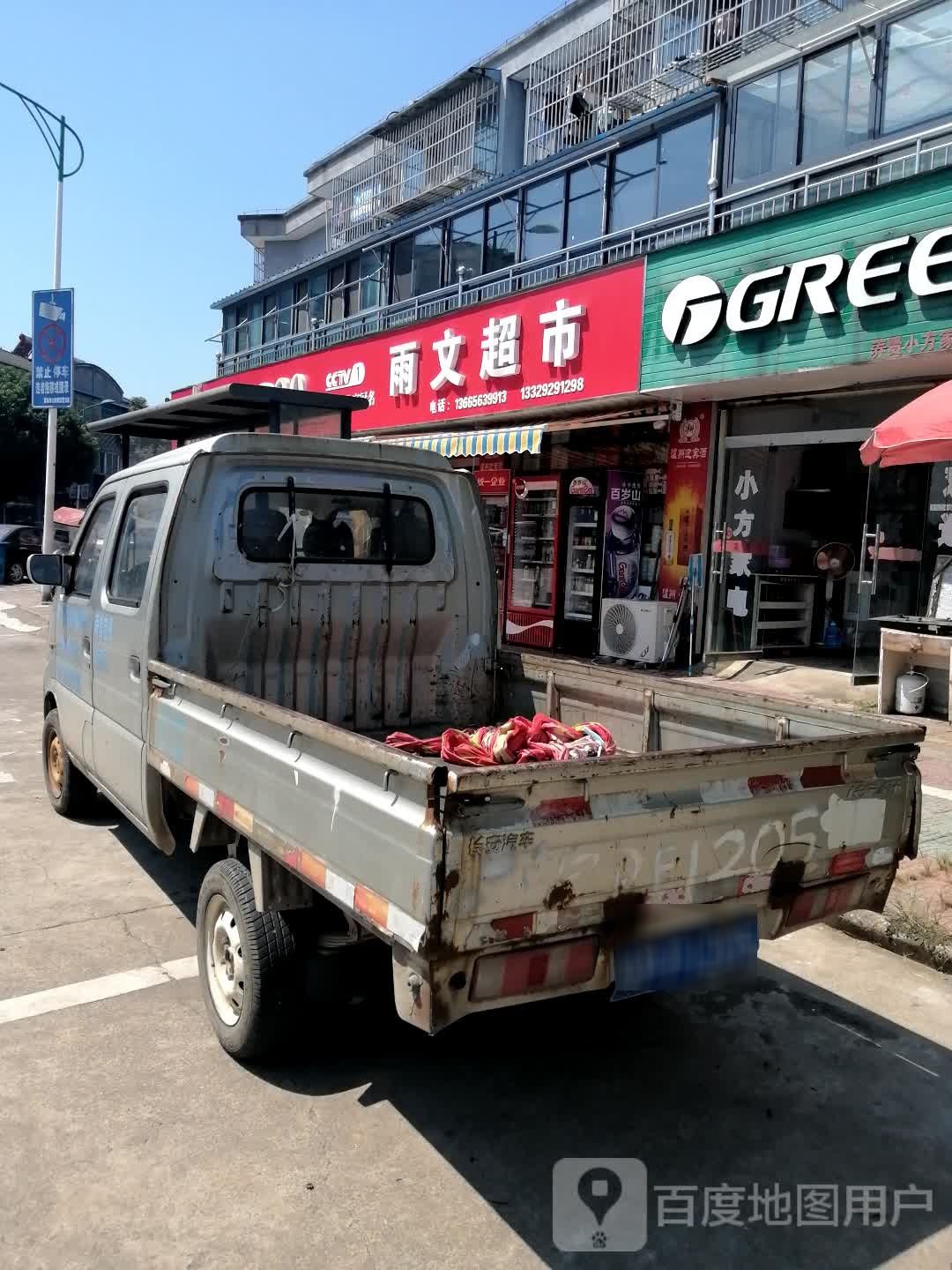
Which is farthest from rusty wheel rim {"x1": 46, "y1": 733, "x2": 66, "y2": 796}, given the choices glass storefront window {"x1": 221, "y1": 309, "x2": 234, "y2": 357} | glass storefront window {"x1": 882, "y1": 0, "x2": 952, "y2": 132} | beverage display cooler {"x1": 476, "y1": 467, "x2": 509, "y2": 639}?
glass storefront window {"x1": 221, "y1": 309, "x2": 234, "y2": 357}

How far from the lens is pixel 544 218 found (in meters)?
14.7

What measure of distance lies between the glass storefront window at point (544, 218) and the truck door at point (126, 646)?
36.2 feet

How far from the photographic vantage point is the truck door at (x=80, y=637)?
5.00 meters

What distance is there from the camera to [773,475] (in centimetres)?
1102

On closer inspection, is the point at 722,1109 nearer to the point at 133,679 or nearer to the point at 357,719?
the point at 357,719

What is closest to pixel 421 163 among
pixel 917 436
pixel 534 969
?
pixel 917 436

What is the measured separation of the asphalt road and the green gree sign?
5800 mm

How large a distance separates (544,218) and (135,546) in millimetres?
11988

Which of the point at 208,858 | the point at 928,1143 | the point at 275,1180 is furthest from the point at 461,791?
the point at 208,858

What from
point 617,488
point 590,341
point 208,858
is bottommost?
point 208,858

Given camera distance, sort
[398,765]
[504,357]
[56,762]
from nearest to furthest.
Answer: [398,765] < [56,762] < [504,357]

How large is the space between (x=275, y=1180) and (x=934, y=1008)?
271cm

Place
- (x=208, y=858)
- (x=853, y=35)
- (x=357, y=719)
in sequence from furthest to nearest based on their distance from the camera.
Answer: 1. (x=853, y=35)
2. (x=208, y=858)
3. (x=357, y=719)

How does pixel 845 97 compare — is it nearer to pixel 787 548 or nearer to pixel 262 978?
pixel 787 548
